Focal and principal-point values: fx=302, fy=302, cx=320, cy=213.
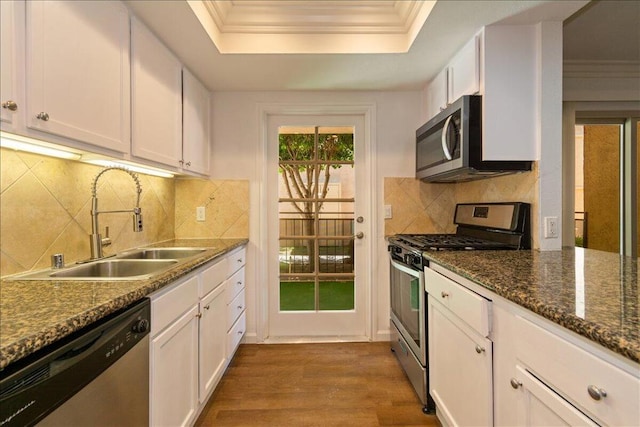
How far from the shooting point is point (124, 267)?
163 cm

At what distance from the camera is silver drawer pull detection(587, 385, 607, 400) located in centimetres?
65

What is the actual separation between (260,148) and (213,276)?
4.16ft

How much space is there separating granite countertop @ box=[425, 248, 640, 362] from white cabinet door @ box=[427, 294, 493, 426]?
255 millimetres

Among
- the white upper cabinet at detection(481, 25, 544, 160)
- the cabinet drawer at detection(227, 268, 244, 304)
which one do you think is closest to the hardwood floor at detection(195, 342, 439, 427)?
the cabinet drawer at detection(227, 268, 244, 304)

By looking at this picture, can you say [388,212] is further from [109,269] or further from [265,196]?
[109,269]

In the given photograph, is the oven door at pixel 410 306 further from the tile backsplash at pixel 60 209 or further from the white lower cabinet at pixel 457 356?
the tile backsplash at pixel 60 209

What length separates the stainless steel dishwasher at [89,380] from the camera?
0.61 meters

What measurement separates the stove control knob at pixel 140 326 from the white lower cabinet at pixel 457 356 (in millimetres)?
1203

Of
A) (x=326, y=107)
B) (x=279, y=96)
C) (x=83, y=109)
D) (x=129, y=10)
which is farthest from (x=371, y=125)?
(x=83, y=109)

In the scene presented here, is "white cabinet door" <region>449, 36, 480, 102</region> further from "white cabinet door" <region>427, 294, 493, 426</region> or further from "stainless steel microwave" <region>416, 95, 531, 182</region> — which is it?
"white cabinet door" <region>427, 294, 493, 426</region>

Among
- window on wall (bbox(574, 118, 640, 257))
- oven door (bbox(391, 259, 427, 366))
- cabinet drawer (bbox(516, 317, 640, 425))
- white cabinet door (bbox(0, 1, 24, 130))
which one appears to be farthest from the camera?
window on wall (bbox(574, 118, 640, 257))

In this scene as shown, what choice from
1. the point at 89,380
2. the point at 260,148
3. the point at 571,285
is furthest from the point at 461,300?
the point at 260,148

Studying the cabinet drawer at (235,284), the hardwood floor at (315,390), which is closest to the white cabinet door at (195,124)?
the cabinet drawer at (235,284)

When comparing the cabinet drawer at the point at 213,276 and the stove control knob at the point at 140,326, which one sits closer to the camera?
the stove control knob at the point at 140,326
